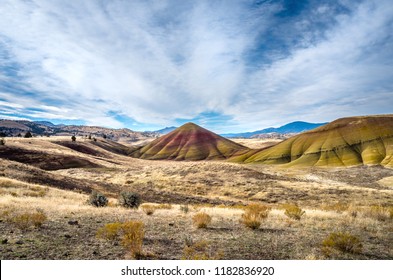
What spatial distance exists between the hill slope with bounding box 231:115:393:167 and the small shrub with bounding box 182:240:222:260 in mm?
100585

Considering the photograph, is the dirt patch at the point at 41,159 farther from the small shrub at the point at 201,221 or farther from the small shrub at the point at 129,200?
the small shrub at the point at 201,221

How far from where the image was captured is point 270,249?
27.6 feet

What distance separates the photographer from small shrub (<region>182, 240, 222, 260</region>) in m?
7.37

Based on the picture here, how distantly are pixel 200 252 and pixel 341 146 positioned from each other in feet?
417

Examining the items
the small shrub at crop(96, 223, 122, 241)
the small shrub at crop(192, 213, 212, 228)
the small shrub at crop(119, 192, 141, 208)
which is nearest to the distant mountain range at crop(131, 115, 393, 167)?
the small shrub at crop(119, 192, 141, 208)

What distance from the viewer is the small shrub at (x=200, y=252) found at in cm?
737

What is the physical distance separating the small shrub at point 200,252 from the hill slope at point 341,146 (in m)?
101

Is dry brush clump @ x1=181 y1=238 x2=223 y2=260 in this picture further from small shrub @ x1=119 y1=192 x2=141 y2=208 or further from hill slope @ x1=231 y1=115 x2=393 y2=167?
hill slope @ x1=231 y1=115 x2=393 y2=167

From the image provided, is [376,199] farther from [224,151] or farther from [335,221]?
[224,151]

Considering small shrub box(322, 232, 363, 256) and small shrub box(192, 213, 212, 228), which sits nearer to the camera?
small shrub box(322, 232, 363, 256)

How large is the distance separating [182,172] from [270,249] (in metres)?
44.8

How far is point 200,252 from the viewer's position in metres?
8.03

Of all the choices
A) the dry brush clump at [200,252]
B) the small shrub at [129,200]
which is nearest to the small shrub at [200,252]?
the dry brush clump at [200,252]
